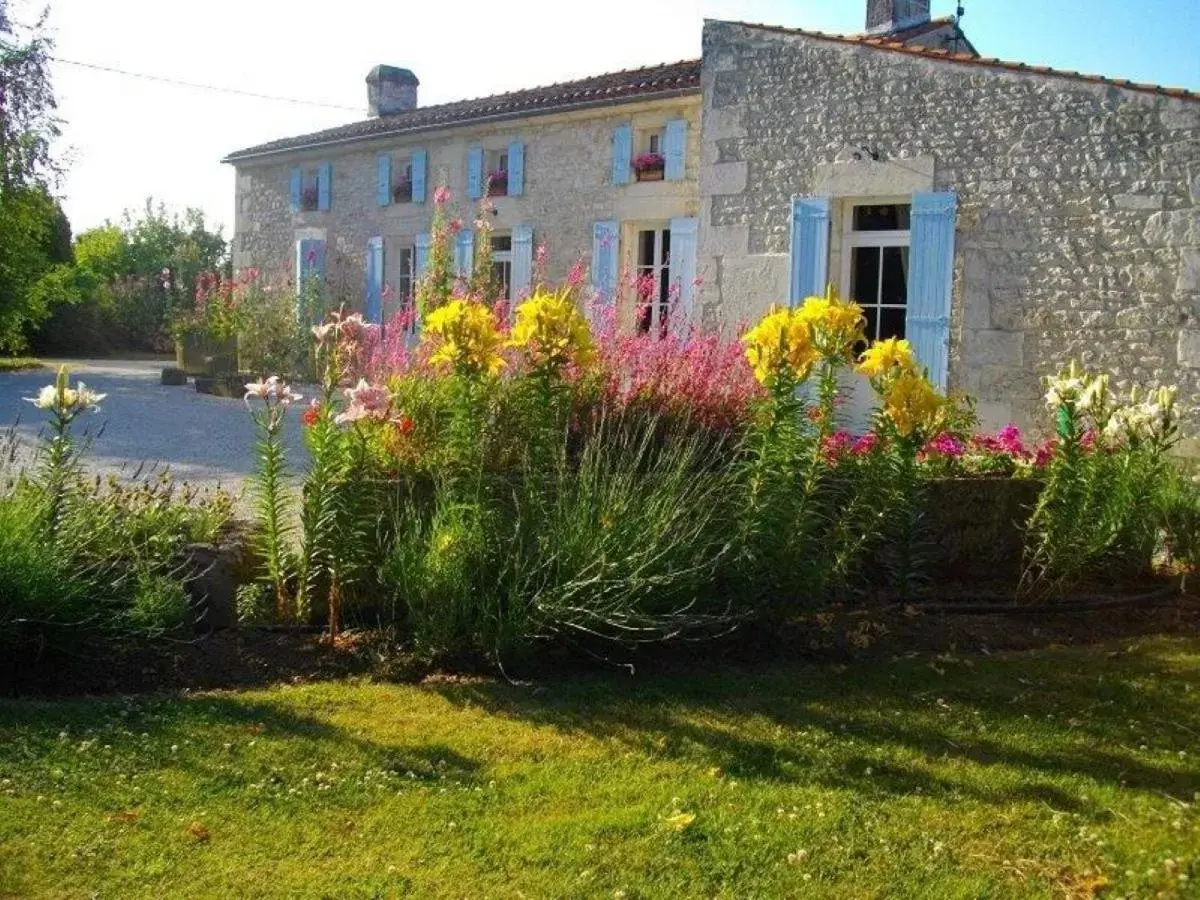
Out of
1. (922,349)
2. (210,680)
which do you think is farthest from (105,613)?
(922,349)

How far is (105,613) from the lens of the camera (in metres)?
4.30

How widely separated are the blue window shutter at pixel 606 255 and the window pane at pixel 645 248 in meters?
0.35

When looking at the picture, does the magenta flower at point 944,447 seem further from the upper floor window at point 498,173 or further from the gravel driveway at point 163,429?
the upper floor window at point 498,173

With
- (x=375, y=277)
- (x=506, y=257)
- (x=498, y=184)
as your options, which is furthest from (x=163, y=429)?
(x=375, y=277)

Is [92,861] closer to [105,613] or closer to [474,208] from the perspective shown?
[105,613]

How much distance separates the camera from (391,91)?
20359 mm

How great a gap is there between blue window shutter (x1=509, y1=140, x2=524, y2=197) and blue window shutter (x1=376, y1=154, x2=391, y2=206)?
9.00 feet

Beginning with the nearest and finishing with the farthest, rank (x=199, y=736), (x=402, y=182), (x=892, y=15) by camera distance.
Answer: (x=199, y=736) < (x=892, y=15) < (x=402, y=182)

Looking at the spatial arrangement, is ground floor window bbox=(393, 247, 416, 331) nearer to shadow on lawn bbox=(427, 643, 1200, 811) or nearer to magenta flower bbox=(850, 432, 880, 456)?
magenta flower bbox=(850, 432, 880, 456)

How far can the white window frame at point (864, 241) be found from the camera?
36.4 feet

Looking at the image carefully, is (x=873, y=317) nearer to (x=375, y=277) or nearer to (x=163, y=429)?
(x=163, y=429)

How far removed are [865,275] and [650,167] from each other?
3.41 meters

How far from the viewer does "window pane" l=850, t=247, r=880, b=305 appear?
11.3 metres

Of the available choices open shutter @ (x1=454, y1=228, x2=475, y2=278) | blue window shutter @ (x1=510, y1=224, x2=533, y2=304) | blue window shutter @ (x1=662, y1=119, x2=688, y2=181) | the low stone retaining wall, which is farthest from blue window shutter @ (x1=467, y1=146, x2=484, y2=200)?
the low stone retaining wall
